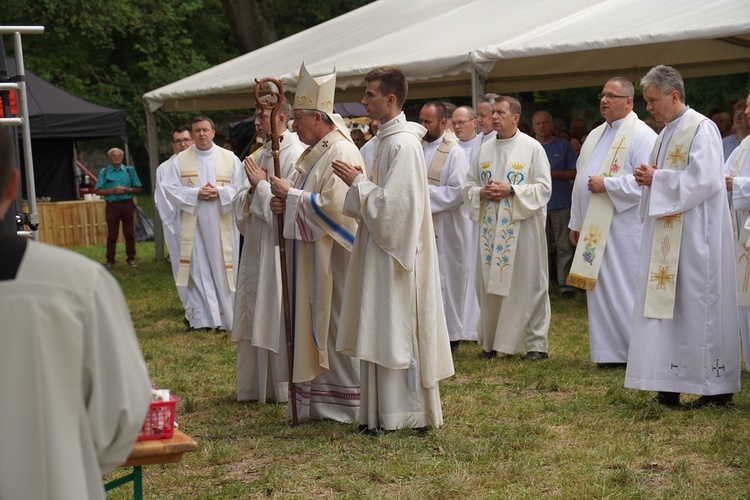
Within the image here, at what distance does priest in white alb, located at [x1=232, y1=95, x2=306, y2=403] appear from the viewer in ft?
22.0

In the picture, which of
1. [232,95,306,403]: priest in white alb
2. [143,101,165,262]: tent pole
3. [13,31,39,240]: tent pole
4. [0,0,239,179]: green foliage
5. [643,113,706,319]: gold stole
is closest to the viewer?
[13,31,39,240]: tent pole

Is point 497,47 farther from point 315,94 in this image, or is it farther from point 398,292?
point 398,292

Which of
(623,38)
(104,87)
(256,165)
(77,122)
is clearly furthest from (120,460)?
(104,87)

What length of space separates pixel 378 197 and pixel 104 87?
82.0ft

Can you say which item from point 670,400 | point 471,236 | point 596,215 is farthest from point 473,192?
point 670,400

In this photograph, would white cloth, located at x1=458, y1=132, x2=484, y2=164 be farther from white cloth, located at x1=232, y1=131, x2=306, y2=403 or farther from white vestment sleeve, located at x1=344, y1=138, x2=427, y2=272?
white vestment sleeve, located at x1=344, y1=138, x2=427, y2=272

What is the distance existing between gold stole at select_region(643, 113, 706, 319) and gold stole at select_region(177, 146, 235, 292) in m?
5.27

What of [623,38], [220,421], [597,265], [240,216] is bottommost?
[220,421]

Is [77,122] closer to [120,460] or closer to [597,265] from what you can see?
[597,265]

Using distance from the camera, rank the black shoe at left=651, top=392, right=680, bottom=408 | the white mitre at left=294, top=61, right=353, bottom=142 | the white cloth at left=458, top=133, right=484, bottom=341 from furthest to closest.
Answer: the white cloth at left=458, top=133, right=484, bottom=341
the black shoe at left=651, top=392, right=680, bottom=408
the white mitre at left=294, top=61, right=353, bottom=142

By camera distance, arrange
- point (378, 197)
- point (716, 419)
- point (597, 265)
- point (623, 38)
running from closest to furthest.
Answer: point (378, 197) → point (716, 419) → point (597, 265) → point (623, 38)

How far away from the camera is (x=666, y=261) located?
6445mm

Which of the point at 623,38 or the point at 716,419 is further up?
the point at 623,38

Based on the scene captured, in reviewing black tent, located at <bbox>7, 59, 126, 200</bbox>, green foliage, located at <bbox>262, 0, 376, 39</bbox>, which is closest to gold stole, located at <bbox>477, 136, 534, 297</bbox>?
black tent, located at <bbox>7, 59, 126, 200</bbox>
